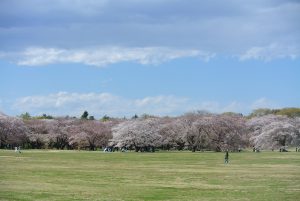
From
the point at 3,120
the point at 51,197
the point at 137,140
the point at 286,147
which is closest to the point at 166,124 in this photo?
the point at 137,140

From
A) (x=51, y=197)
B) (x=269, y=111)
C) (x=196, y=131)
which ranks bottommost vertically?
(x=51, y=197)

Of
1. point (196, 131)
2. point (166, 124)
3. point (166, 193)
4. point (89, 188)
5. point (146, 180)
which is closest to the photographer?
point (166, 193)

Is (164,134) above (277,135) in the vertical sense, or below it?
below

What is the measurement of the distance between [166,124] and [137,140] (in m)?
9.14

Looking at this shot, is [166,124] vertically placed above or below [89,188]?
above

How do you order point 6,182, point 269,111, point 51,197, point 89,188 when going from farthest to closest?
1. point 269,111
2. point 6,182
3. point 89,188
4. point 51,197

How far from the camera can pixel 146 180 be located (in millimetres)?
30016

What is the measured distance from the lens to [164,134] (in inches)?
3954

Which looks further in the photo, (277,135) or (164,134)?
(164,134)

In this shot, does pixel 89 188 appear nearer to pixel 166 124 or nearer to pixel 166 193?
pixel 166 193

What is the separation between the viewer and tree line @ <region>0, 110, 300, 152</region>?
312 feet

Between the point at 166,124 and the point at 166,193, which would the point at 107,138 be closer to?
the point at 166,124

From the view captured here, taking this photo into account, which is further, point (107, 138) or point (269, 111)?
point (269, 111)

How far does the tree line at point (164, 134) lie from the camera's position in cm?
9500
